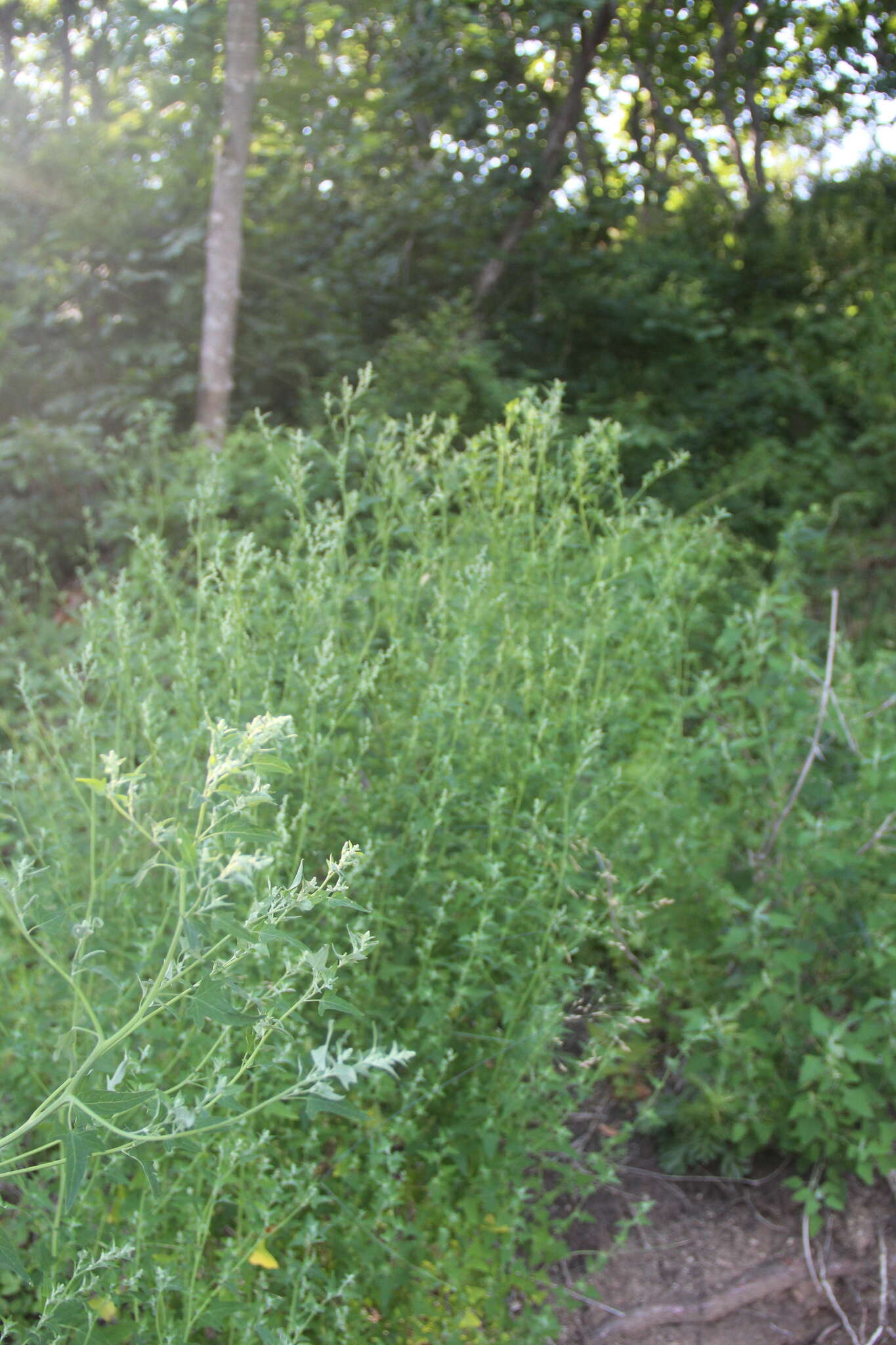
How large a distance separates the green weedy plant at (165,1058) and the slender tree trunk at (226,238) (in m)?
5.28

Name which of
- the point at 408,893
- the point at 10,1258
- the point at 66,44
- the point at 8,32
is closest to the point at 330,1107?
the point at 10,1258

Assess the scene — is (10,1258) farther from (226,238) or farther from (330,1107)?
(226,238)

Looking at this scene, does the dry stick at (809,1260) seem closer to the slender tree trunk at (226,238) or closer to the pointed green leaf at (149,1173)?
the pointed green leaf at (149,1173)

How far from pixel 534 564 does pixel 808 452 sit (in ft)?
23.9

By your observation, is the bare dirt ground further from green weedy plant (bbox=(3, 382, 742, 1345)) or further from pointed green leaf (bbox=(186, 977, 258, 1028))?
pointed green leaf (bbox=(186, 977, 258, 1028))

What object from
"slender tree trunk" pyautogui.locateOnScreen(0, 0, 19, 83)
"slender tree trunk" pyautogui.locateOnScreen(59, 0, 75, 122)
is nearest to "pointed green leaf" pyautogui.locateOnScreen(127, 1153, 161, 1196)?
"slender tree trunk" pyautogui.locateOnScreen(59, 0, 75, 122)

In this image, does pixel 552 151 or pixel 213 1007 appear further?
pixel 552 151

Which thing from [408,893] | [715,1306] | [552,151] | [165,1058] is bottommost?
[715,1306]

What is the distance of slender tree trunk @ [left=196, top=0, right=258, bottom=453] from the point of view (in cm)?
718

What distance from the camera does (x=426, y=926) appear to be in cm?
244

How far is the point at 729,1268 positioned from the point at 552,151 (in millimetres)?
8822

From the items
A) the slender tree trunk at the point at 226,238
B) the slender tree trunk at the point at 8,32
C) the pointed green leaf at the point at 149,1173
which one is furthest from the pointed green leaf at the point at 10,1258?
the slender tree trunk at the point at 8,32

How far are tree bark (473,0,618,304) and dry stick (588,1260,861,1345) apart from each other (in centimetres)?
802

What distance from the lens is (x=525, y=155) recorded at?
902 centimetres
